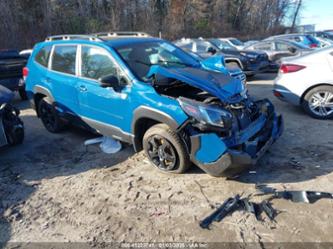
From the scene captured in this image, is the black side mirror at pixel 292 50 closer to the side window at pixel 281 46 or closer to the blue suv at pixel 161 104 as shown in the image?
the side window at pixel 281 46

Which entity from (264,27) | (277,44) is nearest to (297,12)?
(264,27)

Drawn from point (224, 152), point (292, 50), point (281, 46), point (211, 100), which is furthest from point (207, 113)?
point (281, 46)

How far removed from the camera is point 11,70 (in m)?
8.00

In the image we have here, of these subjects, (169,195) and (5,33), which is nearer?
(169,195)

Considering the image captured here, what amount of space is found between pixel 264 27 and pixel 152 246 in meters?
44.0

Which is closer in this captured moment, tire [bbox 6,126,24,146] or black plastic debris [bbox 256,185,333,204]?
black plastic debris [bbox 256,185,333,204]

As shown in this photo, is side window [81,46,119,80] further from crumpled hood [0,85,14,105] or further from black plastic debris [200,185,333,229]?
black plastic debris [200,185,333,229]

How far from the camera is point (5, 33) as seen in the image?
1775cm

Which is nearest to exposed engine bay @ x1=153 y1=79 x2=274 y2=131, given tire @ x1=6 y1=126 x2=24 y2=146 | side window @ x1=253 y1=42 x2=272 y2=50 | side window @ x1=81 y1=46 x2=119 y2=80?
side window @ x1=81 y1=46 x2=119 y2=80

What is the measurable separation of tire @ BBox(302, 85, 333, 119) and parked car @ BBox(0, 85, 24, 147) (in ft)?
17.5

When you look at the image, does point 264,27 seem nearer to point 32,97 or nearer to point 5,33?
point 5,33

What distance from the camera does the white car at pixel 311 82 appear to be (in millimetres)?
5562

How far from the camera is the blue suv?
3.40 meters

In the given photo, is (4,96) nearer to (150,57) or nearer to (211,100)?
(150,57)
